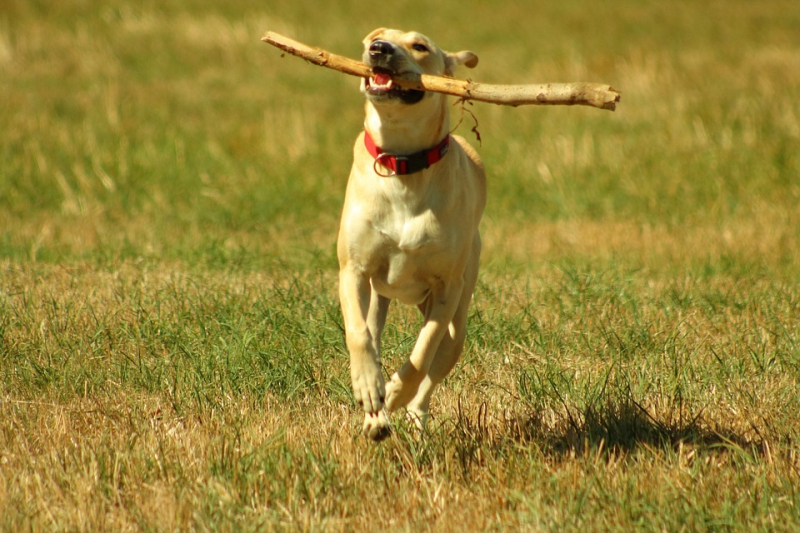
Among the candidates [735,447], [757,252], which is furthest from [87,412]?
[757,252]

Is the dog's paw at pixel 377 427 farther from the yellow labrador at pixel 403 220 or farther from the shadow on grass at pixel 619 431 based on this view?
the shadow on grass at pixel 619 431

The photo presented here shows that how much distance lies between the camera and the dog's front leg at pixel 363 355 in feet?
13.3

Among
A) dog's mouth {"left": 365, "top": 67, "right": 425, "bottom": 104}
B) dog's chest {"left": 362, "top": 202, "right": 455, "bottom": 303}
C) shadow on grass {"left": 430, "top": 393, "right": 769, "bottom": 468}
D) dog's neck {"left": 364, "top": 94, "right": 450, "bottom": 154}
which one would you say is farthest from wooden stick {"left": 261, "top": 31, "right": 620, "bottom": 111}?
shadow on grass {"left": 430, "top": 393, "right": 769, "bottom": 468}

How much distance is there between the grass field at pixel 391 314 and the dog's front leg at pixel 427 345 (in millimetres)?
220

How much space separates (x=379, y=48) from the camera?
14.0 ft

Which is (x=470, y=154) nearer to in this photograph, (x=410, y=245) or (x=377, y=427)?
(x=410, y=245)

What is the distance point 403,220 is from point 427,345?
0.54 metres

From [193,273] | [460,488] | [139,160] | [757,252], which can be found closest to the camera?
[460,488]

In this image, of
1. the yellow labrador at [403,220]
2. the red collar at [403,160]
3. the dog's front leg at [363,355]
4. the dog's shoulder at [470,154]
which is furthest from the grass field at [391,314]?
the red collar at [403,160]

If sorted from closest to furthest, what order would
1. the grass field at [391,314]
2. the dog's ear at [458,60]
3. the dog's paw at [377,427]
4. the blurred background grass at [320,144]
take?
the grass field at [391,314] < the dog's paw at [377,427] < the dog's ear at [458,60] < the blurred background grass at [320,144]

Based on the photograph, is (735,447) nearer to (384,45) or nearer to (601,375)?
(601,375)

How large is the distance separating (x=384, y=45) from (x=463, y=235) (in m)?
0.88

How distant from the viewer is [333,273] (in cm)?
721

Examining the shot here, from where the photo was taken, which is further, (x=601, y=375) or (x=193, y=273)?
(x=193, y=273)
